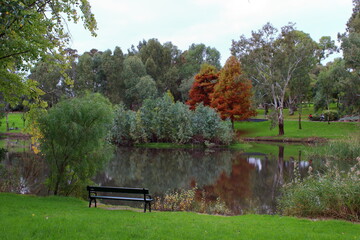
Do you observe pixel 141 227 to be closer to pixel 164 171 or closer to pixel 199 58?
pixel 164 171

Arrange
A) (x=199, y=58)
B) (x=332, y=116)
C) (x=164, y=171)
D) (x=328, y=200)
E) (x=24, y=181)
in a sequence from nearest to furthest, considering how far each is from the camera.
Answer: (x=328, y=200) → (x=24, y=181) → (x=164, y=171) → (x=332, y=116) → (x=199, y=58)

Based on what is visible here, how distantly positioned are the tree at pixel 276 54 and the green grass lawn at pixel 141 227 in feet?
106

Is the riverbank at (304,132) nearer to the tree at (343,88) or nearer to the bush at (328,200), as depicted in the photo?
the tree at (343,88)

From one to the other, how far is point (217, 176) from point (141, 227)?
12.7 metres

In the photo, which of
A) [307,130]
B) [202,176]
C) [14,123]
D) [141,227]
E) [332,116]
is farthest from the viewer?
[332,116]

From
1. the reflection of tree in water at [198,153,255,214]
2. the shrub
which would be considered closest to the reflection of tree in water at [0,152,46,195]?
the reflection of tree in water at [198,153,255,214]

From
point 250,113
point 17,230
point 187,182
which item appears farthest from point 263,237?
point 250,113

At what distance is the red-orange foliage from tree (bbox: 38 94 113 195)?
3900cm

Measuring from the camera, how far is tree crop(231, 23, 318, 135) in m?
37.4

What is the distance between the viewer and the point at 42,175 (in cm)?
1652

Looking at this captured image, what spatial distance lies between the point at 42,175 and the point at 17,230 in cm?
1109

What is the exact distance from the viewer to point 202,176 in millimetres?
19234

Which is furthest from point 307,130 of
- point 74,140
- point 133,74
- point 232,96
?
point 74,140

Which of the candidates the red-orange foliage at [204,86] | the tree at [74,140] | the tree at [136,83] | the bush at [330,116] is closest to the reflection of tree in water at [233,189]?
the tree at [74,140]
